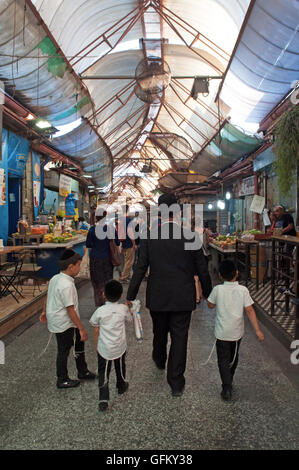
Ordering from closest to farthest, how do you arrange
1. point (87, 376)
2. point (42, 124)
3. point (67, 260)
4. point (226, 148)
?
1. point (67, 260)
2. point (87, 376)
3. point (42, 124)
4. point (226, 148)

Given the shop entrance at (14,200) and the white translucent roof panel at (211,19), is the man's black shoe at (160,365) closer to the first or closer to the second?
the white translucent roof panel at (211,19)

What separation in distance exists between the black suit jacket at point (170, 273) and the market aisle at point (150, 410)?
0.88 m

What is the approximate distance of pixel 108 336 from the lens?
3.08 meters

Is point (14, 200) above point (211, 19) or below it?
below

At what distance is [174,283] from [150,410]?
3.73 feet

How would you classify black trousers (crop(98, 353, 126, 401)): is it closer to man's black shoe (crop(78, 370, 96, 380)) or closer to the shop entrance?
man's black shoe (crop(78, 370, 96, 380))

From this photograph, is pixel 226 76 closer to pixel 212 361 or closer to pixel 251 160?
pixel 251 160

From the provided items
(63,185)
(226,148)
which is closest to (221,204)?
(226,148)

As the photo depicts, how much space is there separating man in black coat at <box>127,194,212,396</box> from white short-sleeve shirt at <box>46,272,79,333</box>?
1.93 ft

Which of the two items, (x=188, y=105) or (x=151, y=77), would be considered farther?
(x=188, y=105)

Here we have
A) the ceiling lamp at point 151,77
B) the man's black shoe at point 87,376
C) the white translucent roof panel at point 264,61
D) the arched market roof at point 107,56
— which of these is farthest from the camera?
the ceiling lamp at point 151,77

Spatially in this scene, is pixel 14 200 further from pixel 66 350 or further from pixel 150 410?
pixel 150 410

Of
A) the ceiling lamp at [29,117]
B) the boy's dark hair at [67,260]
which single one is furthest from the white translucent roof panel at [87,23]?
the boy's dark hair at [67,260]

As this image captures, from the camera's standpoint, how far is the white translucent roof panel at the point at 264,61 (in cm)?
522
